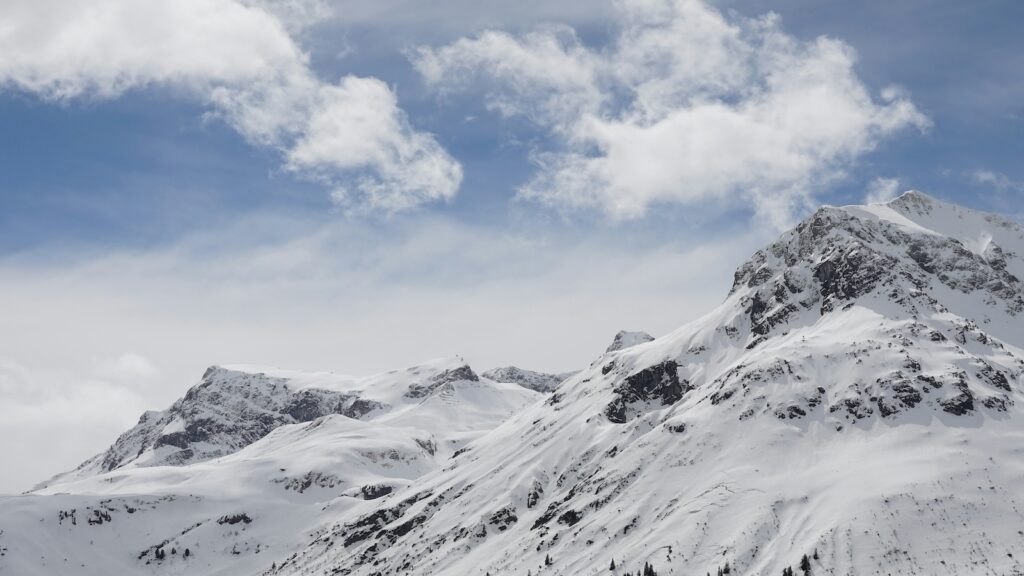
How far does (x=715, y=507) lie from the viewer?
190625mm

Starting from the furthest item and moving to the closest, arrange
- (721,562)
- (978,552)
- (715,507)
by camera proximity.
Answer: (715,507), (721,562), (978,552)

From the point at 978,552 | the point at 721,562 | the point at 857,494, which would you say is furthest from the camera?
the point at 857,494

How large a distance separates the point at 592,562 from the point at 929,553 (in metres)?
70.7

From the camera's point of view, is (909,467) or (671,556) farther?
(909,467)

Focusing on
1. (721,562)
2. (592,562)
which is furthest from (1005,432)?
(592,562)

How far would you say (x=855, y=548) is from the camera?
160000 mm

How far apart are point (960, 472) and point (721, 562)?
60.9m

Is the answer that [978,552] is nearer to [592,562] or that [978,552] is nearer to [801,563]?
[801,563]

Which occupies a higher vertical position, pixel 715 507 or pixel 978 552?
pixel 715 507

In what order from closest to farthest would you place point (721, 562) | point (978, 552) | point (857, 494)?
point (978, 552)
point (721, 562)
point (857, 494)

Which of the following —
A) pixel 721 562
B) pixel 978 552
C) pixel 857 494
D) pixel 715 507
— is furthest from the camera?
pixel 715 507

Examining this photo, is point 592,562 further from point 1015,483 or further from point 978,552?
point 1015,483

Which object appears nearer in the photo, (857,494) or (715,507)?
(857,494)

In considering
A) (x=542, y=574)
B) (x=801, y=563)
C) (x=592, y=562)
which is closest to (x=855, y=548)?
(x=801, y=563)
